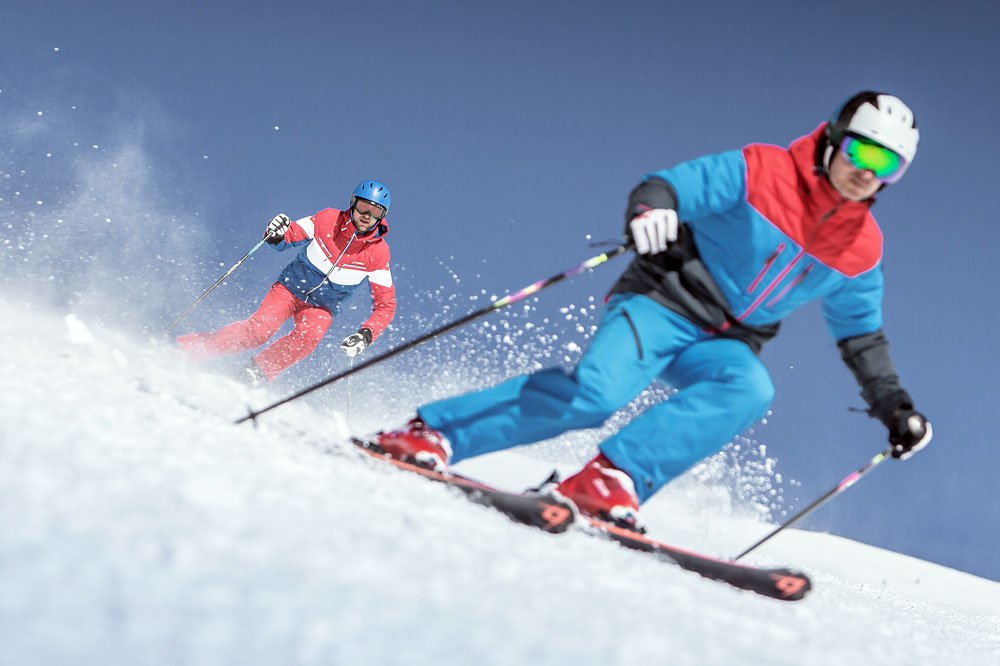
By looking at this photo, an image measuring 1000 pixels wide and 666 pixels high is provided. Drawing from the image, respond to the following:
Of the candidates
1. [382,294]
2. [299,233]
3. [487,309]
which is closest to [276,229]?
[299,233]

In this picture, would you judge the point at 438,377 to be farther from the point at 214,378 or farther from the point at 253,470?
the point at 253,470

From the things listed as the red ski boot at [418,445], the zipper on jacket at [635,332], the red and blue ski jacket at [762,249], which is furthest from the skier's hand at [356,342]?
the zipper on jacket at [635,332]

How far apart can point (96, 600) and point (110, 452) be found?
0.59 m

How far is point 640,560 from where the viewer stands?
2090 mm

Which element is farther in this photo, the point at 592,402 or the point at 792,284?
the point at 792,284

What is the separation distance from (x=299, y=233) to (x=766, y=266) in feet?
15.9

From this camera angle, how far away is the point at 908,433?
3.08 metres

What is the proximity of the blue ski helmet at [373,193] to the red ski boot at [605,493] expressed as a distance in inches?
171

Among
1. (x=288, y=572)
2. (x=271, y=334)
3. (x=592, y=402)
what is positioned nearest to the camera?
(x=288, y=572)

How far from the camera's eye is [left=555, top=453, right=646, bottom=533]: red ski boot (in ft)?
9.06

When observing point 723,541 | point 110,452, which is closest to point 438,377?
point 723,541

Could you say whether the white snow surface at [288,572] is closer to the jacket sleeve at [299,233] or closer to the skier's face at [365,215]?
the skier's face at [365,215]

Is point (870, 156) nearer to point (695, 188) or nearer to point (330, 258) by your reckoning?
point (695, 188)

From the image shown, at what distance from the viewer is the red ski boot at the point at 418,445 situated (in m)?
2.75
